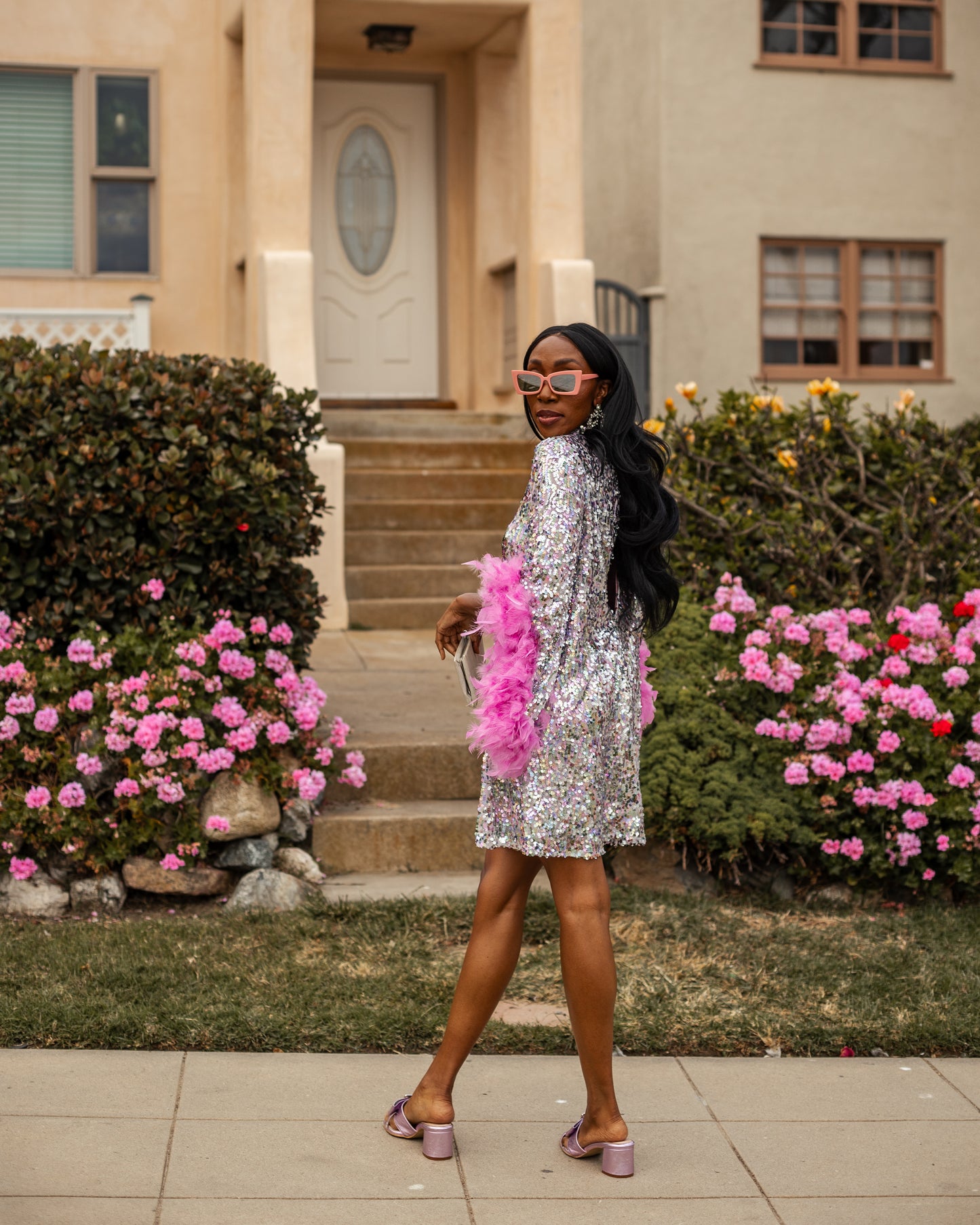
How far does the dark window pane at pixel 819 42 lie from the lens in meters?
15.1

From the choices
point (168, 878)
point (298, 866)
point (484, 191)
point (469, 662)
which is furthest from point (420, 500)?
point (469, 662)

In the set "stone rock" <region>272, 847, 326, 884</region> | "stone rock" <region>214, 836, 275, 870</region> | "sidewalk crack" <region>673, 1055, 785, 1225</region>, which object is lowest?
"sidewalk crack" <region>673, 1055, 785, 1225</region>

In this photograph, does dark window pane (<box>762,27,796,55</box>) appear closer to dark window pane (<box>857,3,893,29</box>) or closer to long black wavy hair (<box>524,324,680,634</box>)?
dark window pane (<box>857,3,893,29</box>)

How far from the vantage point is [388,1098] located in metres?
3.95

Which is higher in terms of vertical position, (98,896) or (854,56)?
(854,56)

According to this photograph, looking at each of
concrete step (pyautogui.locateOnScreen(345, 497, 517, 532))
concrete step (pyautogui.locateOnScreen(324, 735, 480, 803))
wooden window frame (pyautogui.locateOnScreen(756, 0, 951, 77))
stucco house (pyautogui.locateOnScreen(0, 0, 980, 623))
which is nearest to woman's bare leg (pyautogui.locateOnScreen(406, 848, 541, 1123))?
concrete step (pyautogui.locateOnScreen(324, 735, 480, 803))

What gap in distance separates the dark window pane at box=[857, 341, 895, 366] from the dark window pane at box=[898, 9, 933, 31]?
3061 millimetres

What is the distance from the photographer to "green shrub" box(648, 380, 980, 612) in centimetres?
711

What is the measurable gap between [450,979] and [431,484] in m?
6.07

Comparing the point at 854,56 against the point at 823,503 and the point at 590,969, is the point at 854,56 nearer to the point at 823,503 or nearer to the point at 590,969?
the point at 823,503

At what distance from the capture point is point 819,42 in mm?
15188

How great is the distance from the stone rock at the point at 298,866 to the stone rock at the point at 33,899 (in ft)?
2.50

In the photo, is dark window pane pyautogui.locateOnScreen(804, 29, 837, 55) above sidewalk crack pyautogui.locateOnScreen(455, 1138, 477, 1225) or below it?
above

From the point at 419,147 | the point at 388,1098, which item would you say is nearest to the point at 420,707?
the point at 388,1098
